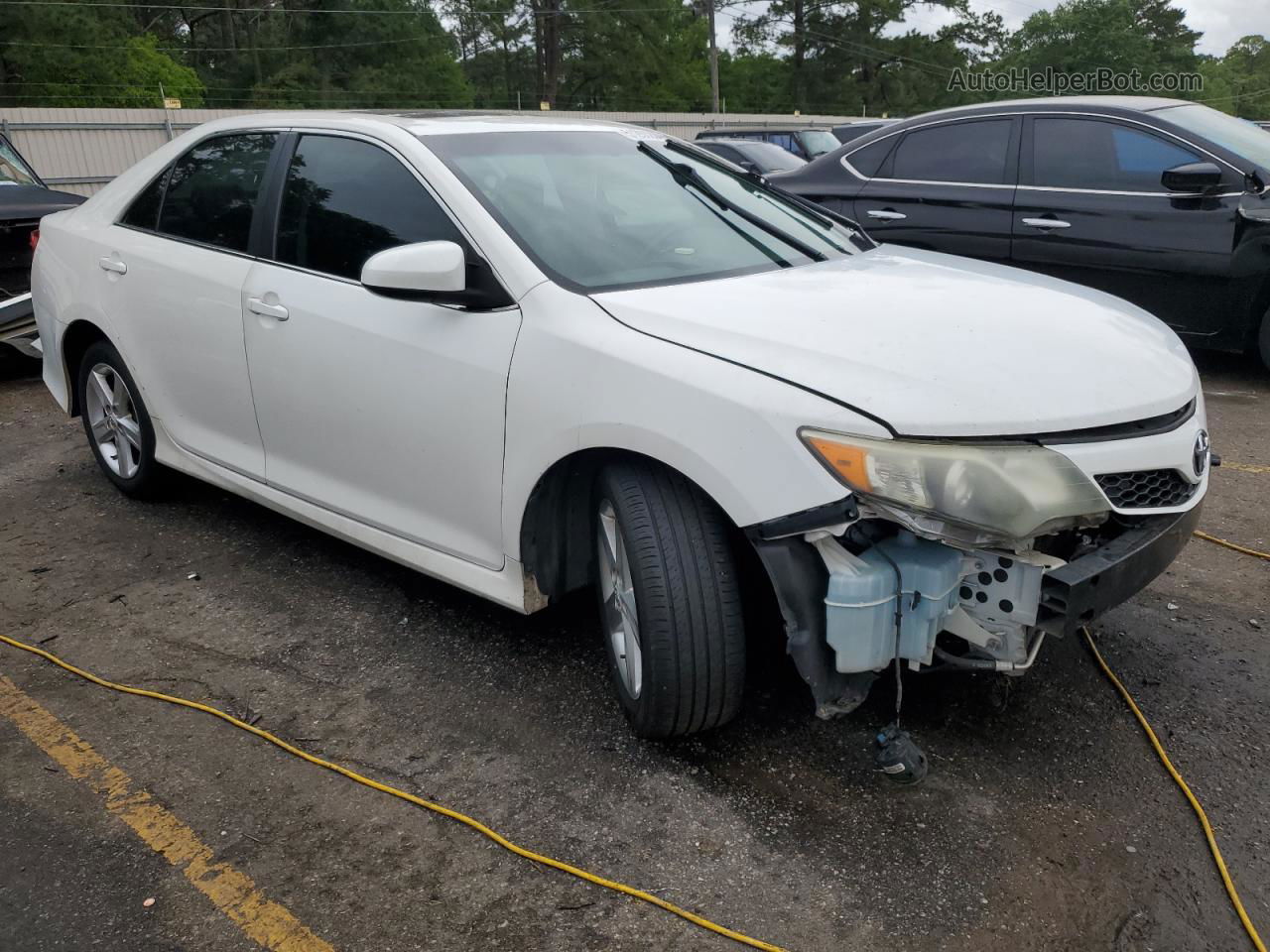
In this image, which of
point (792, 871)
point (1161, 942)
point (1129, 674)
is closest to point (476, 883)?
point (792, 871)

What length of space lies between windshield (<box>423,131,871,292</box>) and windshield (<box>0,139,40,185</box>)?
6.10 m

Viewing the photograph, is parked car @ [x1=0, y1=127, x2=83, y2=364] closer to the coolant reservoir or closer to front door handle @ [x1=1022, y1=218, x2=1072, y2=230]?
front door handle @ [x1=1022, y1=218, x2=1072, y2=230]

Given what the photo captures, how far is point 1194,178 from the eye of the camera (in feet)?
19.5

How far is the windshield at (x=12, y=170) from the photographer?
7938 millimetres

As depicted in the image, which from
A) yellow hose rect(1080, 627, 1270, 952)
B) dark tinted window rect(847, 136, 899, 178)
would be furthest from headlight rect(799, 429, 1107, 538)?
dark tinted window rect(847, 136, 899, 178)

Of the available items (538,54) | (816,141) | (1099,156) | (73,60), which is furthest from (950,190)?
(538,54)

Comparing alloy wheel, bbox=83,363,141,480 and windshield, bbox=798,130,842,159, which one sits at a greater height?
windshield, bbox=798,130,842,159

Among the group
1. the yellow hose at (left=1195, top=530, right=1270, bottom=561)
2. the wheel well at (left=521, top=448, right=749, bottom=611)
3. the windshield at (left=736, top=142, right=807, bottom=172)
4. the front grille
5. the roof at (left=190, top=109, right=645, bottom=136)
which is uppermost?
the roof at (left=190, top=109, right=645, bottom=136)

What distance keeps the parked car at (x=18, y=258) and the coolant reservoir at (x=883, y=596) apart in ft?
20.1

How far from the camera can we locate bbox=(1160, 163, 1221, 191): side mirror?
5.91 m

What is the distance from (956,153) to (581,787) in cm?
544

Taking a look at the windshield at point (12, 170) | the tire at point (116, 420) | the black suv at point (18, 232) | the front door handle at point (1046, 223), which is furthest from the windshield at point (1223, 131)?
the windshield at point (12, 170)

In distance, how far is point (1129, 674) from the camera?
10.5ft

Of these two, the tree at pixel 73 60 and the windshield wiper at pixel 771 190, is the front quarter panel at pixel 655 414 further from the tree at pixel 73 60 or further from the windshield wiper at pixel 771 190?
the tree at pixel 73 60
